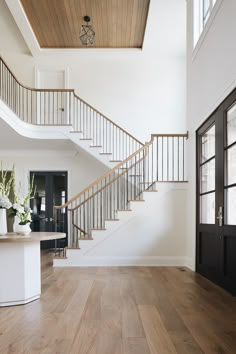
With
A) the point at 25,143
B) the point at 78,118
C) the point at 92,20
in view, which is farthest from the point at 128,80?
the point at 25,143

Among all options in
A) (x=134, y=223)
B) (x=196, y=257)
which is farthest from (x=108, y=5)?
(x=196, y=257)

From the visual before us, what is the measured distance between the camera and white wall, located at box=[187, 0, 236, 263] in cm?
404

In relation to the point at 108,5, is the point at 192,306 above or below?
below

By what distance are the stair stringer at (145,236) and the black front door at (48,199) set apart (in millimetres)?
3107

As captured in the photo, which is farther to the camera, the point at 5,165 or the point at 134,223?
the point at 5,165

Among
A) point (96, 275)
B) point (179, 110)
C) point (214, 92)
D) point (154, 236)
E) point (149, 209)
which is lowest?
point (96, 275)

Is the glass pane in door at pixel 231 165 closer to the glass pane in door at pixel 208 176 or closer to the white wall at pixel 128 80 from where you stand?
the glass pane in door at pixel 208 176

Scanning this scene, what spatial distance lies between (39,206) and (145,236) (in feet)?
13.3

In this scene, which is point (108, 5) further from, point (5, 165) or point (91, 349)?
point (91, 349)

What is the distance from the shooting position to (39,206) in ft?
30.8

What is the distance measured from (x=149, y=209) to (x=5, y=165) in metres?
4.79

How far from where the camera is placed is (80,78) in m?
9.71

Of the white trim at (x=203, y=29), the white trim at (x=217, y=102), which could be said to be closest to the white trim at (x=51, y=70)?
the white trim at (x=203, y=29)

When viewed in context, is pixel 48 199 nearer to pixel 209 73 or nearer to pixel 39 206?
pixel 39 206
